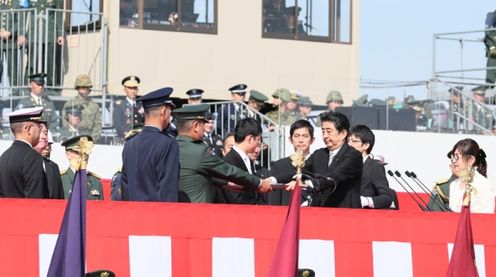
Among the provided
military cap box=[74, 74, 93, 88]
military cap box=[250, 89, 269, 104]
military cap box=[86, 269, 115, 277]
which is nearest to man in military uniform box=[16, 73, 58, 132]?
military cap box=[74, 74, 93, 88]

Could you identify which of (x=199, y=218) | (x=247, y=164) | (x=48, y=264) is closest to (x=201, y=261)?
(x=199, y=218)

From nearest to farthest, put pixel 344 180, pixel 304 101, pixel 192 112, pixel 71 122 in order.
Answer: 1. pixel 192 112
2. pixel 344 180
3. pixel 71 122
4. pixel 304 101

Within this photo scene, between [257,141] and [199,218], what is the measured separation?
110 inches

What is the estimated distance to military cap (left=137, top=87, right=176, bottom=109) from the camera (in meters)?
9.12

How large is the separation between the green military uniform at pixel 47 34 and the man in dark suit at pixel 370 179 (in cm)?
781

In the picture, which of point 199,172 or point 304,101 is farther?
point 304,101

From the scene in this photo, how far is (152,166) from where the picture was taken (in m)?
8.90

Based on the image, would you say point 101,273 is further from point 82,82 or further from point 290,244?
point 82,82

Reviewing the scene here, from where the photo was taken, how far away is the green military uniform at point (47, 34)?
724 inches

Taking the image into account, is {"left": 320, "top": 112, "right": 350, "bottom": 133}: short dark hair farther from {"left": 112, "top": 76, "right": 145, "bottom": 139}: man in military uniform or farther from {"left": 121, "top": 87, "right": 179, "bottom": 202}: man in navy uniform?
{"left": 112, "top": 76, "right": 145, "bottom": 139}: man in military uniform

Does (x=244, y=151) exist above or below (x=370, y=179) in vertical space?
above

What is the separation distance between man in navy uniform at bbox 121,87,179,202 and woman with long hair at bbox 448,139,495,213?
2157 mm

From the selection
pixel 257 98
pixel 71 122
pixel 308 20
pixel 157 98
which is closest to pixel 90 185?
pixel 157 98

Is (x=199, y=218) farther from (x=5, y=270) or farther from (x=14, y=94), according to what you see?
(x=14, y=94)
